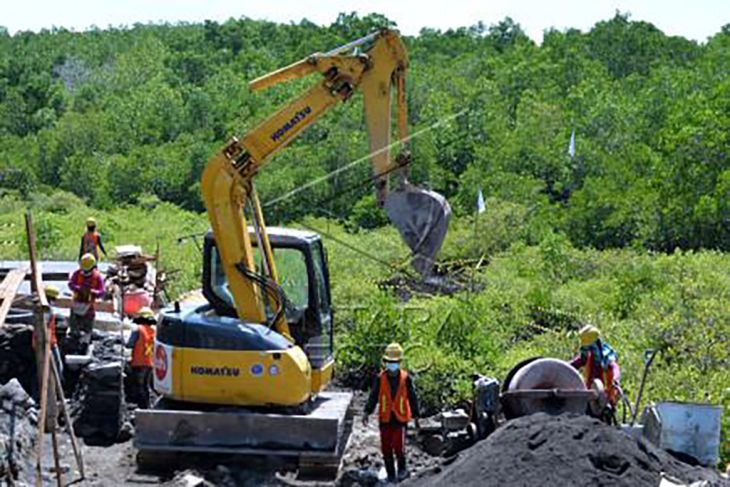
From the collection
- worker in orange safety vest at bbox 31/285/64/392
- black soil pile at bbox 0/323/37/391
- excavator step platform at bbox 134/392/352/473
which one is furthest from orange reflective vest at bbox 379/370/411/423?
black soil pile at bbox 0/323/37/391

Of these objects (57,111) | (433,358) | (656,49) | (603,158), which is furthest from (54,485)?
(656,49)

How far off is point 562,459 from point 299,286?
4089 millimetres

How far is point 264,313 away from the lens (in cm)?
1313

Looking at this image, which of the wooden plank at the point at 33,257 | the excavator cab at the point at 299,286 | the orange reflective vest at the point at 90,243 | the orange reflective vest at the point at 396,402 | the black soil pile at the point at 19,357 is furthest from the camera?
the orange reflective vest at the point at 90,243

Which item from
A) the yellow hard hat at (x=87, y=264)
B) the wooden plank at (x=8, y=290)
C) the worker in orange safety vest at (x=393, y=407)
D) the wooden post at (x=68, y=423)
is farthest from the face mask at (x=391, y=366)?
the yellow hard hat at (x=87, y=264)

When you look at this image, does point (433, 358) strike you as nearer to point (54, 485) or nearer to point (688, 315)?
point (688, 315)

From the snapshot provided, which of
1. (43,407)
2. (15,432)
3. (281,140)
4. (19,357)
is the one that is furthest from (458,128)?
(43,407)

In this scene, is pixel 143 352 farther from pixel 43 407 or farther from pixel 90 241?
pixel 90 241

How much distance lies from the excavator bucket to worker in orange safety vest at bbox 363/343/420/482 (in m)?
1.54

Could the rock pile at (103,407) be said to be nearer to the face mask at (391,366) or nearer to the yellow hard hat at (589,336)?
the face mask at (391,366)

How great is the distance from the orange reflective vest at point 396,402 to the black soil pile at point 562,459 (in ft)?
4.11

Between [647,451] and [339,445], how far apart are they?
3.39 metres

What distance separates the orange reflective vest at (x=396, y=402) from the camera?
12.5 m

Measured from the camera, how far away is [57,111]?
63.7 meters
